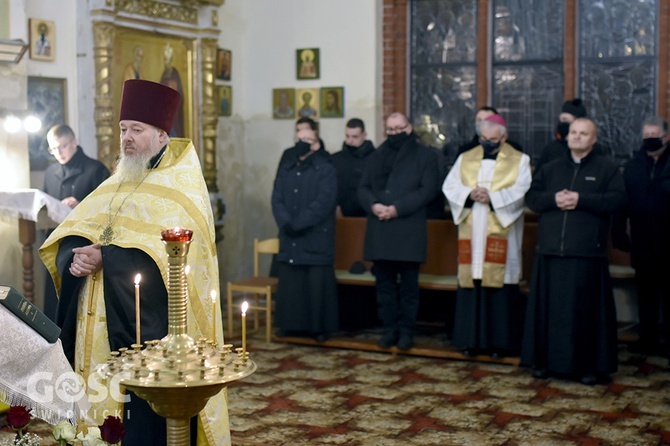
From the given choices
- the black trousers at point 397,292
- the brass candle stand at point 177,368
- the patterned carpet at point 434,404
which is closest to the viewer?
the brass candle stand at point 177,368

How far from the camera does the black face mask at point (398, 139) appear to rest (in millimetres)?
8398

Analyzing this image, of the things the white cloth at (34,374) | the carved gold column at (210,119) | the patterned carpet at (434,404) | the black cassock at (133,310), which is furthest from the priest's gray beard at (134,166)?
the carved gold column at (210,119)

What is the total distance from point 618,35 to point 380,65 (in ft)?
8.42

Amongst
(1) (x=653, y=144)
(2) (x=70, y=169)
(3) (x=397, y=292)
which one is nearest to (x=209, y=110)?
(2) (x=70, y=169)

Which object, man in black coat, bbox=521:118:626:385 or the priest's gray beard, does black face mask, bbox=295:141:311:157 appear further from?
the priest's gray beard

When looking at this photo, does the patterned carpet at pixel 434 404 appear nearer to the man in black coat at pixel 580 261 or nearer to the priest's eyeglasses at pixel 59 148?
the man in black coat at pixel 580 261

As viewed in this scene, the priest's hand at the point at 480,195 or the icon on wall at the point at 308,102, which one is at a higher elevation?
the icon on wall at the point at 308,102

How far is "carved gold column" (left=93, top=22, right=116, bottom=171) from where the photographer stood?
9203mm

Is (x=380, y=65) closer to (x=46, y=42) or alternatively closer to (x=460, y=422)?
(x=46, y=42)

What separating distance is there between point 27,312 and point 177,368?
0.70 meters

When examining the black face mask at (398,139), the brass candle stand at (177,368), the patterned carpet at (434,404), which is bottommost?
the patterned carpet at (434,404)

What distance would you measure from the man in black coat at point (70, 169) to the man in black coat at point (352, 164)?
8.29 feet

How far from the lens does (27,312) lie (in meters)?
3.20

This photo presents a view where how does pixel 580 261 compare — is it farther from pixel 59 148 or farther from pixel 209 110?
pixel 209 110
